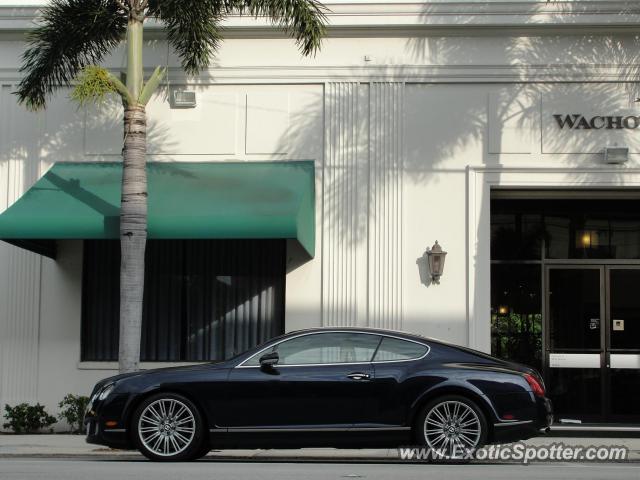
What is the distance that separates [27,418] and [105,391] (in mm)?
5669

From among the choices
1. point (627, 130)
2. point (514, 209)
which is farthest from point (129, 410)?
point (627, 130)

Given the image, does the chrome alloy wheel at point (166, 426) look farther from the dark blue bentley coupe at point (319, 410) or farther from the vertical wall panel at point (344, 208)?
the vertical wall panel at point (344, 208)

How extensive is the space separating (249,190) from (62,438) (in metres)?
4.43

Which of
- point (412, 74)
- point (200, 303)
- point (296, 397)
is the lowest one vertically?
point (296, 397)

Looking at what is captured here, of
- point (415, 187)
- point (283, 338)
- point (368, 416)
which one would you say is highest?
point (415, 187)

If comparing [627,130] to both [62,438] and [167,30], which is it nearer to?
[167,30]

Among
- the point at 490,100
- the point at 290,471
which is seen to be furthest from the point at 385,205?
the point at 290,471

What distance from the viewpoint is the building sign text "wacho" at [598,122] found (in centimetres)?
1559

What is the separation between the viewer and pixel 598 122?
615 inches

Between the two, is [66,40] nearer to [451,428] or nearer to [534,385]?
[451,428]

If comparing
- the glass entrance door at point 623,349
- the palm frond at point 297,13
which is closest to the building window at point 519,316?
the glass entrance door at point 623,349

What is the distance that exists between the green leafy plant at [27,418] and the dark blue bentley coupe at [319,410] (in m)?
5.62

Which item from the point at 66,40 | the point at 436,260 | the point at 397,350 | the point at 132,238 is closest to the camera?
the point at 397,350

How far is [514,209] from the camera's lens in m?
16.2
